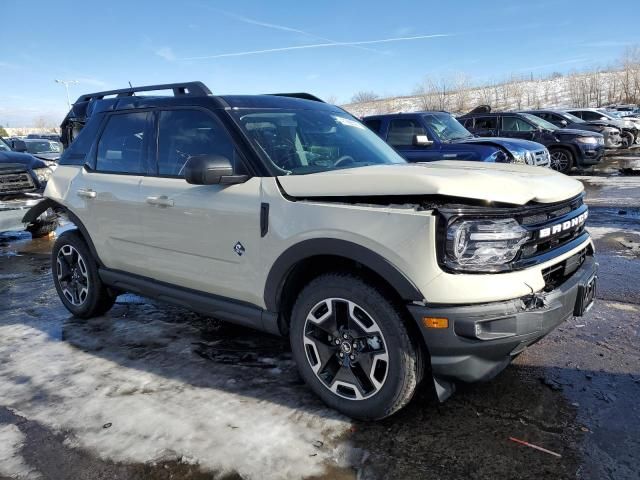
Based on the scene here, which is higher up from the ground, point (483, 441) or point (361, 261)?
point (361, 261)

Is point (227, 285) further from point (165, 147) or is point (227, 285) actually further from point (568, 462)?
point (568, 462)

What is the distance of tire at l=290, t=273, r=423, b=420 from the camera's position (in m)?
2.58

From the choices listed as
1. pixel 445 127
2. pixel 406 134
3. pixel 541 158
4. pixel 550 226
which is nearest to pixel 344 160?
pixel 550 226

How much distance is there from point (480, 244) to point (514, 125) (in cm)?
1382

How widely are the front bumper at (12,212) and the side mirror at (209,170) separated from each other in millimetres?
5118

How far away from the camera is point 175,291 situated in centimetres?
366

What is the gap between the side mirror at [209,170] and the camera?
2.96 metres

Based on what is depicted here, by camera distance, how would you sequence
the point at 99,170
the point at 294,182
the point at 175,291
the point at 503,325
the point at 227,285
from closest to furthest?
the point at 503,325
the point at 294,182
the point at 227,285
the point at 175,291
the point at 99,170

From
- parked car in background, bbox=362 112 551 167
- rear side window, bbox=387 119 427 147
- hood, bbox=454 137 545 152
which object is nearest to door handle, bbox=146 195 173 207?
parked car in background, bbox=362 112 551 167

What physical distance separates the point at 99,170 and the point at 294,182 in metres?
2.23

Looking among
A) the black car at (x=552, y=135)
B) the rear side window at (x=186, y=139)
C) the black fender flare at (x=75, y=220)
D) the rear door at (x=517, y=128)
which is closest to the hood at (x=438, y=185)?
the rear side window at (x=186, y=139)

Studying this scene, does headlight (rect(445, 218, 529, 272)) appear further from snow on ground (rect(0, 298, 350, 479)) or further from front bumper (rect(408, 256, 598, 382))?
snow on ground (rect(0, 298, 350, 479))

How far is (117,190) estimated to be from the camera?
3980mm

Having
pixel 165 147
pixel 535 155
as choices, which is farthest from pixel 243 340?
pixel 535 155
